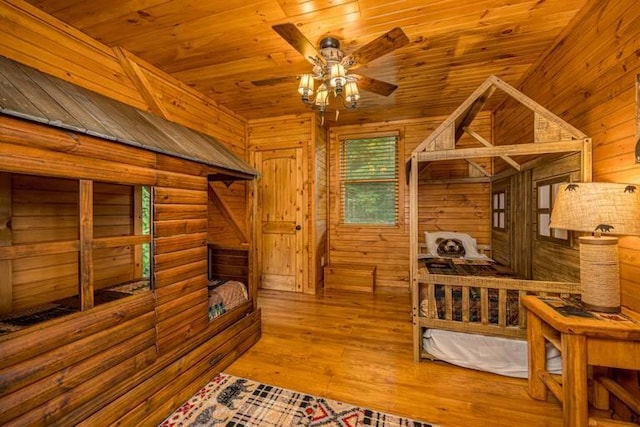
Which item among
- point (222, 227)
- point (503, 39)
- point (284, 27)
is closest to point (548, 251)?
point (503, 39)

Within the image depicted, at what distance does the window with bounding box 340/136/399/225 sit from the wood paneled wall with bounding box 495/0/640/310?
7.99 feet

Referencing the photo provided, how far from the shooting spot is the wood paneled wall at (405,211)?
4312mm

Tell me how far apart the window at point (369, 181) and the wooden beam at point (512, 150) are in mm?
2342

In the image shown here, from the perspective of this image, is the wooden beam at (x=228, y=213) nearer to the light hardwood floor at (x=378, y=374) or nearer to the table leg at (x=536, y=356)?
the light hardwood floor at (x=378, y=374)

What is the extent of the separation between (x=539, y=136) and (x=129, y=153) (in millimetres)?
2871

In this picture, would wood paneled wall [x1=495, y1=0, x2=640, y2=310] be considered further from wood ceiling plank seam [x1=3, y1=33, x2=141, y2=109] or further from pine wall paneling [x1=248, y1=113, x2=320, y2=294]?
wood ceiling plank seam [x1=3, y1=33, x2=141, y2=109]

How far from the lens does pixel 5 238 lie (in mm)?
1872

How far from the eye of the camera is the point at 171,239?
1.93 m

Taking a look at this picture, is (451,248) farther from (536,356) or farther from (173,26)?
(173,26)

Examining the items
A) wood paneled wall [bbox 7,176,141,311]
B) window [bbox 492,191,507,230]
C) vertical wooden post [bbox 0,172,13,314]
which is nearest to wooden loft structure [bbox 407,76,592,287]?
window [bbox 492,191,507,230]

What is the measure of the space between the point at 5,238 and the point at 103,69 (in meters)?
1.63

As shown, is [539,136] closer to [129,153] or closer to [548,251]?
[548,251]

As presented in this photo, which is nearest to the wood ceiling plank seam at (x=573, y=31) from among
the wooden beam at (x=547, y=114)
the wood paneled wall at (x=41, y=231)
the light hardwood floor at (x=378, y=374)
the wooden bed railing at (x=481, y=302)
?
the wooden beam at (x=547, y=114)

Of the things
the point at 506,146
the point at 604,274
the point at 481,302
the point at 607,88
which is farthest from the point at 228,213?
the point at 607,88
